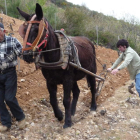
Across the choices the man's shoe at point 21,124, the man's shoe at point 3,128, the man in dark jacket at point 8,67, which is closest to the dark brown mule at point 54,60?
the man in dark jacket at point 8,67

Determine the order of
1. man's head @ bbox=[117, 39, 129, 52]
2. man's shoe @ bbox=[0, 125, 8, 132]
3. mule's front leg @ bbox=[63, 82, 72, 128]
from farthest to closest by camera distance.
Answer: man's head @ bbox=[117, 39, 129, 52] < mule's front leg @ bbox=[63, 82, 72, 128] < man's shoe @ bbox=[0, 125, 8, 132]

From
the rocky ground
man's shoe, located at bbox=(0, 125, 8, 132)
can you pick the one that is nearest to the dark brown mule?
the rocky ground

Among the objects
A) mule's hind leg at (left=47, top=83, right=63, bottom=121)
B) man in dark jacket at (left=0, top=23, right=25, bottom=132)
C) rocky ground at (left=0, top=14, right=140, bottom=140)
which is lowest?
rocky ground at (left=0, top=14, right=140, bottom=140)

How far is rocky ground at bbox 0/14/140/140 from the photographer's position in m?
3.73

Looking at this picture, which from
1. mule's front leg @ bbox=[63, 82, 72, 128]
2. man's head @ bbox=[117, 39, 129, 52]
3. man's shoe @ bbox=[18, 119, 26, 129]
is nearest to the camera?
man's shoe @ bbox=[18, 119, 26, 129]

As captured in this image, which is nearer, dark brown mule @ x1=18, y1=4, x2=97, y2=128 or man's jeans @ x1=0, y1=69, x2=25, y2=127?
dark brown mule @ x1=18, y1=4, x2=97, y2=128

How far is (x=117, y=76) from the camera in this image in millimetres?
8375

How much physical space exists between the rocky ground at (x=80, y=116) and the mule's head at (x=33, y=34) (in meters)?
1.64

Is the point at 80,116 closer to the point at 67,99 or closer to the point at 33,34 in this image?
the point at 67,99

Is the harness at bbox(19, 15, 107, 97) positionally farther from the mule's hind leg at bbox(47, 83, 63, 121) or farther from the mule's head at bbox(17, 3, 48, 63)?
the mule's hind leg at bbox(47, 83, 63, 121)

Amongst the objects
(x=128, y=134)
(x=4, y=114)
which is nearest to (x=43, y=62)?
(x=4, y=114)

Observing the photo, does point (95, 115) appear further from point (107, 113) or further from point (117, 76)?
point (117, 76)

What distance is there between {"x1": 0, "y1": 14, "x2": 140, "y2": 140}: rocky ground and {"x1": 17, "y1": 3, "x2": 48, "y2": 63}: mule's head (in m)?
1.64

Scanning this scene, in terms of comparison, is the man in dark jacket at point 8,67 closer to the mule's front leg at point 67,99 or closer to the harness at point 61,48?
the harness at point 61,48
